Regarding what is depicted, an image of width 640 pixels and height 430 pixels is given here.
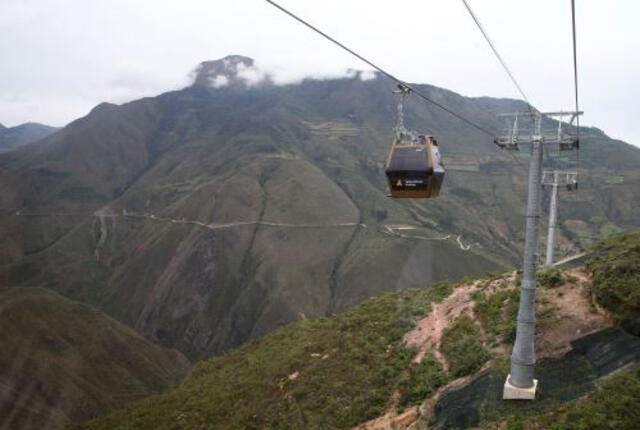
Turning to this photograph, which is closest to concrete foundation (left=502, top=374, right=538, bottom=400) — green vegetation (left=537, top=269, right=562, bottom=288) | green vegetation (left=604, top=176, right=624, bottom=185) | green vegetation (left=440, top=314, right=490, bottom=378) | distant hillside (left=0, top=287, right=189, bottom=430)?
green vegetation (left=440, top=314, right=490, bottom=378)

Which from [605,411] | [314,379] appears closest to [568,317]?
[605,411]

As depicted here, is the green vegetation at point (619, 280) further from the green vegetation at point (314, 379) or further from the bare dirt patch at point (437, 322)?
the green vegetation at point (314, 379)

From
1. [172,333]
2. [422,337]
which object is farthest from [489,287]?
[172,333]

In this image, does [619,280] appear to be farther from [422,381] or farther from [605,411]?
[422,381]

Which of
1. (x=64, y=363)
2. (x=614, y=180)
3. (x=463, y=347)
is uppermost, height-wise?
(x=614, y=180)

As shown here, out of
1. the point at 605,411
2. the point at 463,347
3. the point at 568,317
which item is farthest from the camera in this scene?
the point at 463,347

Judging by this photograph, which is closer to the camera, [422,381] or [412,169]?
[412,169]

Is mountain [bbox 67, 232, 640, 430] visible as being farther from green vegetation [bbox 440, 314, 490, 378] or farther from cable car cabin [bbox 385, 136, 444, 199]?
cable car cabin [bbox 385, 136, 444, 199]
